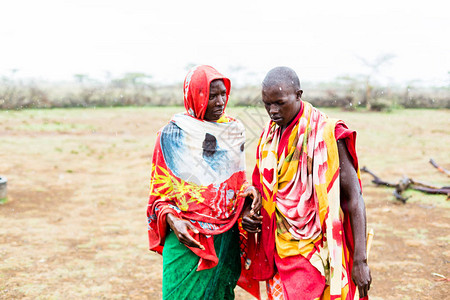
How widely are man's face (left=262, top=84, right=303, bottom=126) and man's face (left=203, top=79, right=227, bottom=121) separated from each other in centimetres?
43

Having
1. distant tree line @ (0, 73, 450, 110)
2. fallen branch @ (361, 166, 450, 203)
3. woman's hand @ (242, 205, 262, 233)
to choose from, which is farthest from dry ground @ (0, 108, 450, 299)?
distant tree line @ (0, 73, 450, 110)

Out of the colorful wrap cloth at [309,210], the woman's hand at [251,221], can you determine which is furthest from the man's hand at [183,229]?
the colorful wrap cloth at [309,210]

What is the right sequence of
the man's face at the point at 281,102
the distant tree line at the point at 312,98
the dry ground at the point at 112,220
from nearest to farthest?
the man's face at the point at 281,102 → the dry ground at the point at 112,220 → the distant tree line at the point at 312,98

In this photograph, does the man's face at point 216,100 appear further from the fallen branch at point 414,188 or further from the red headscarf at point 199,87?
the fallen branch at point 414,188

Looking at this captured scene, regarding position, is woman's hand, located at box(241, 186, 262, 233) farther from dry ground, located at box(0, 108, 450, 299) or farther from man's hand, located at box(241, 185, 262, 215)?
dry ground, located at box(0, 108, 450, 299)

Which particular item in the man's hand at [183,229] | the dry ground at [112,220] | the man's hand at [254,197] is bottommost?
the dry ground at [112,220]

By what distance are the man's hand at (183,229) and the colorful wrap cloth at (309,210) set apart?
1.43ft

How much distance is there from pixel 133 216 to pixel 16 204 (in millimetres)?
2111

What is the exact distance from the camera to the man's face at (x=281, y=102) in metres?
2.31

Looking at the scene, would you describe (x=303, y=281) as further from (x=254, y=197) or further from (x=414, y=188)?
(x=414, y=188)

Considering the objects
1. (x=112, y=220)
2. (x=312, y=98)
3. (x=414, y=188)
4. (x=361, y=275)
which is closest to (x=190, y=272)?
(x=361, y=275)

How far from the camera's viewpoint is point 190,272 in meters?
2.76

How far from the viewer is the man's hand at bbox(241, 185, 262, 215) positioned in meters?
2.60

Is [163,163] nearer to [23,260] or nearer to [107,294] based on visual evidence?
[107,294]
